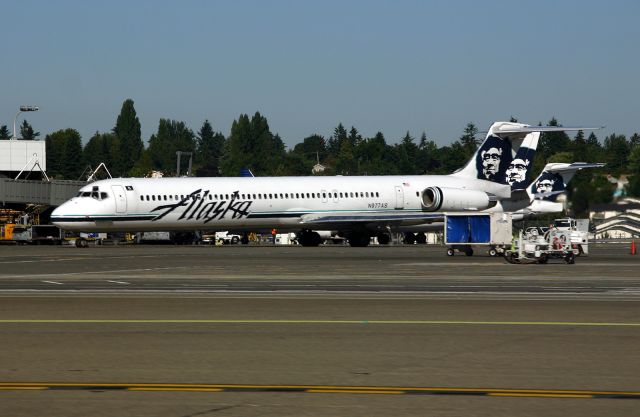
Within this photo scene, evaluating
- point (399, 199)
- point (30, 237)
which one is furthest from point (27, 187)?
point (399, 199)

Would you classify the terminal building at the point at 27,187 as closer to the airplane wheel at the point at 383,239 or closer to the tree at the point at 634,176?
the airplane wheel at the point at 383,239

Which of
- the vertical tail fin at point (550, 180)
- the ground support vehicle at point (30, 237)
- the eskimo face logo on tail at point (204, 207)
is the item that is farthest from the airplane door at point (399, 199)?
the ground support vehicle at point (30, 237)

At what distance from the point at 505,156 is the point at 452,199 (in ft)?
21.8

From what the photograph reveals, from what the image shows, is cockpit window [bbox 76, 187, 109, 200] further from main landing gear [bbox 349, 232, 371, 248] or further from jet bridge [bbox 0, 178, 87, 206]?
jet bridge [bbox 0, 178, 87, 206]

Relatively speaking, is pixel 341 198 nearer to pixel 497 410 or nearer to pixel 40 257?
pixel 40 257

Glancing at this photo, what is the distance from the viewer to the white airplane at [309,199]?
6494 cm

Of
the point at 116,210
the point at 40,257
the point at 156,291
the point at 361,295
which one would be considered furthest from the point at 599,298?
the point at 116,210

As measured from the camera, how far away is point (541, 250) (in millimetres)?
44125

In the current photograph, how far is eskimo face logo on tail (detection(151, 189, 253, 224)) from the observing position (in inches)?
2579

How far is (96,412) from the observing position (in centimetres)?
1129

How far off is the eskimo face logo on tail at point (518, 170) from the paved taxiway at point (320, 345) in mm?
41314

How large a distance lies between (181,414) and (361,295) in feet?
53.2

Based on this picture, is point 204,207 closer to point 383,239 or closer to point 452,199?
point 452,199

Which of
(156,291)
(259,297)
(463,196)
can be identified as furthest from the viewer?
(463,196)
